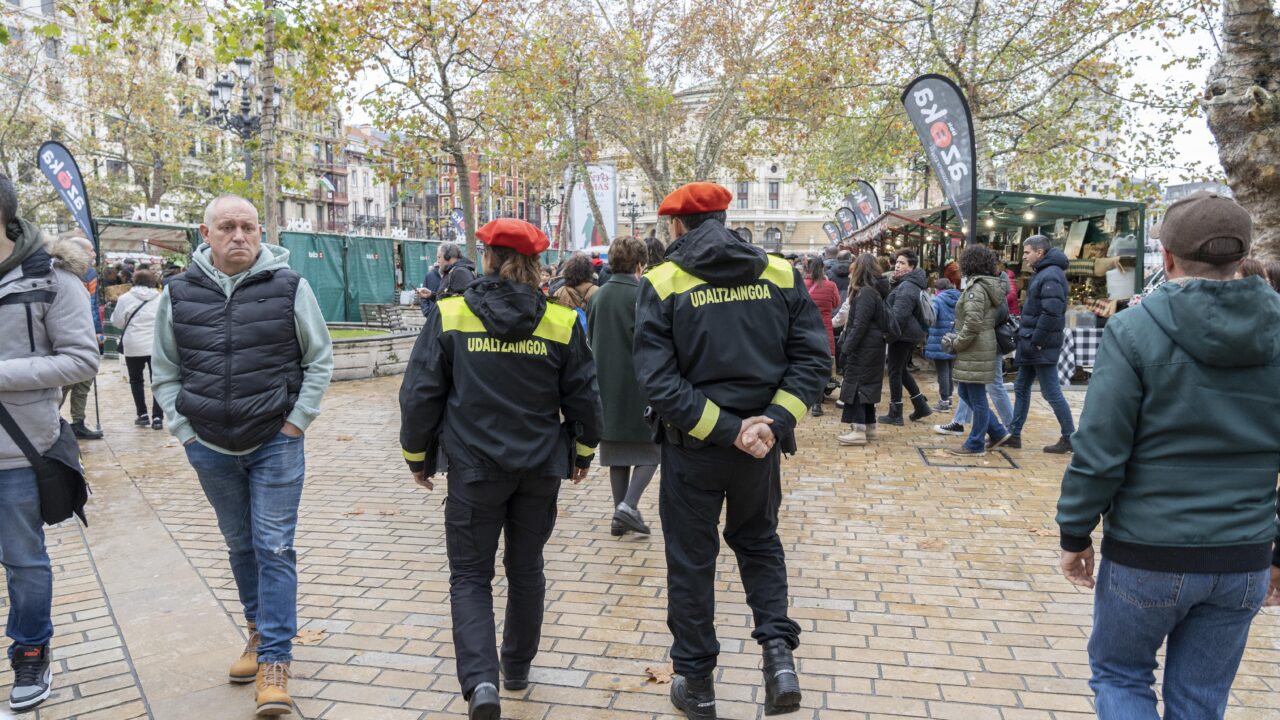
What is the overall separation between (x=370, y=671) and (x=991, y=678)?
2606 millimetres

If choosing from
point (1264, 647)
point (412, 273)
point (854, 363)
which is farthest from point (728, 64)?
point (1264, 647)

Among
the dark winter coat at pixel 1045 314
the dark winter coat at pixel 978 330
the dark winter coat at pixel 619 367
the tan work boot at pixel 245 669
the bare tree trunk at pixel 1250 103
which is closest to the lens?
the tan work boot at pixel 245 669

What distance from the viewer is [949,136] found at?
10.0m

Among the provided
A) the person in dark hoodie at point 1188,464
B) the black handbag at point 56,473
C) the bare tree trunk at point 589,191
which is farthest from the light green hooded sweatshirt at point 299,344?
the bare tree trunk at point 589,191

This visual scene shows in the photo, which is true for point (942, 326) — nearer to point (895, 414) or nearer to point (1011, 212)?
point (895, 414)

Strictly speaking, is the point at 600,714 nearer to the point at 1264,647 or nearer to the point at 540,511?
the point at 540,511

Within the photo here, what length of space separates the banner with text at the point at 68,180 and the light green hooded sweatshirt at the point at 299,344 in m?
9.46

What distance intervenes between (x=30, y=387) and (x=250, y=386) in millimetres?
787

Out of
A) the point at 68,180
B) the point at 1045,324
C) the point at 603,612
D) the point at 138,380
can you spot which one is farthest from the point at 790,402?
the point at 68,180

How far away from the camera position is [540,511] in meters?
3.34

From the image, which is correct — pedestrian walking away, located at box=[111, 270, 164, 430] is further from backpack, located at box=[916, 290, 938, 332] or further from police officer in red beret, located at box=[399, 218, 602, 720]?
backpack, located at box=[916, 290, 938, 332]

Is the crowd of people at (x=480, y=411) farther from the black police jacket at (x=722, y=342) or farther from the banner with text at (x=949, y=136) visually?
the banner with text at (x=949, y=136)

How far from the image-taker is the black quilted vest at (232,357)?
10.8 feet

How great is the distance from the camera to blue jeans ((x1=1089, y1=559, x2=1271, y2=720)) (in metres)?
2.22
